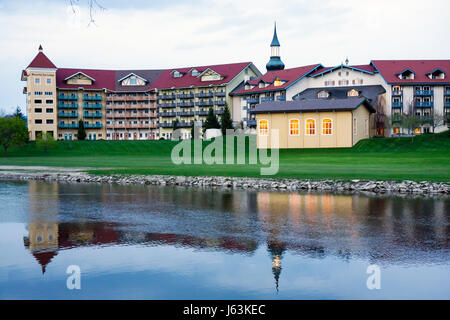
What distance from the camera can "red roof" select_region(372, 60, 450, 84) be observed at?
89250 millimetres

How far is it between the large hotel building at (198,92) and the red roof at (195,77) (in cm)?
23

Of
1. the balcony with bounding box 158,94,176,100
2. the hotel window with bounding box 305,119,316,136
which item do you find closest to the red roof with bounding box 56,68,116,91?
the balcony with bounding box 158,94,176,100

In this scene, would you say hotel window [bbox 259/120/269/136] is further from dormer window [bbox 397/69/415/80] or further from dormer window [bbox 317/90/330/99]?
dormer window [bbox 397/69/415/80]

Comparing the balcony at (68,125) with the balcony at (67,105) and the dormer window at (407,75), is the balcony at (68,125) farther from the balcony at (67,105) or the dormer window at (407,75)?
the dormer window at (407,75)

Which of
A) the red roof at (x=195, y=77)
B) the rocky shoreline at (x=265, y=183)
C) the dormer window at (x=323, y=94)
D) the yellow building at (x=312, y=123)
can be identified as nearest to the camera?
the rocky shoreline at (x=265, y=183)

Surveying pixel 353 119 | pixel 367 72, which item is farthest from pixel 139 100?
pixel 353 119

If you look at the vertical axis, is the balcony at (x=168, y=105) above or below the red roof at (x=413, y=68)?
below

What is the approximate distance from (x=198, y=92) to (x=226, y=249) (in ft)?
340

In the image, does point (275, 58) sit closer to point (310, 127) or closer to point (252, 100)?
point (252, 100)

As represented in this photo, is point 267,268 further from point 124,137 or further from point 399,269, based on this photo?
point 124,137

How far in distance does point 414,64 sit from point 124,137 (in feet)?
216

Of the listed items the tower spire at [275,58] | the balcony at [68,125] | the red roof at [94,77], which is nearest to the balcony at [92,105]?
the red roof at [94,77]

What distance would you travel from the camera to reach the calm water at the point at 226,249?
10.8 m

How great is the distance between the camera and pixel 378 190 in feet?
99.3
